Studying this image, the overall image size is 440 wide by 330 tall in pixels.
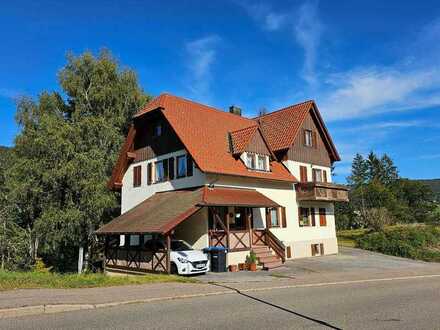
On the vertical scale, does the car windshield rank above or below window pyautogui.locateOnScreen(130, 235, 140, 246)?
below

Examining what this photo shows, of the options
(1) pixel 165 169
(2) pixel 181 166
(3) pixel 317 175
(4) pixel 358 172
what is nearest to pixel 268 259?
(2) pixel 181 166

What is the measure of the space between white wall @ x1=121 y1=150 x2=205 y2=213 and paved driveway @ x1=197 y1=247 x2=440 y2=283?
21.0 ft

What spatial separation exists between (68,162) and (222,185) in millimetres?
11363

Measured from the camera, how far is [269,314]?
30.1 feet

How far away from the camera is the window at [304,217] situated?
2882 centimetres

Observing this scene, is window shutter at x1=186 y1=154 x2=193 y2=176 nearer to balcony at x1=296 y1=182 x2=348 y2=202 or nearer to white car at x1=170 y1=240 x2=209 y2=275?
white car at x1=170 y1=240 x2=209 y2=275

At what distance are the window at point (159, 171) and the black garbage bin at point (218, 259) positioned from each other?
767 centimetres

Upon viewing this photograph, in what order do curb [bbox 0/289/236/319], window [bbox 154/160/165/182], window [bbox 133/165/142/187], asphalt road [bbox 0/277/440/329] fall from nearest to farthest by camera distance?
asphalt road [bbox 0/277/440/329], curb [bbox 0/289/236/319], window [bbox 154/160/165/182], window [bbox 133/165/142/187]

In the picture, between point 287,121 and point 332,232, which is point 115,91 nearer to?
point 287,121

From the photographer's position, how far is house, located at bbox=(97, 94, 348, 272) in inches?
834

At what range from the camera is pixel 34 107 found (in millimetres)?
31625

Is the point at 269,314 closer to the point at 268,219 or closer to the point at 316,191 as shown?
the point at 268,219

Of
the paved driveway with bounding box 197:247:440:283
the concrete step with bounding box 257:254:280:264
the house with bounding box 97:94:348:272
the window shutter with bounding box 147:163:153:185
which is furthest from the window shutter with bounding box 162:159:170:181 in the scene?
the paved driveway with bounding box 197:247:440:283

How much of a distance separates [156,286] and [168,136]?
1346cm
